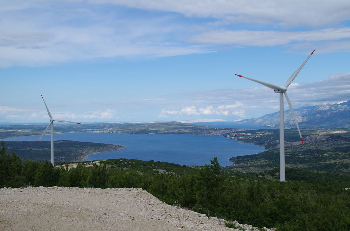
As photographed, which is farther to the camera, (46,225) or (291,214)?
(291,214)

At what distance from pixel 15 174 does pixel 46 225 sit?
599 inches

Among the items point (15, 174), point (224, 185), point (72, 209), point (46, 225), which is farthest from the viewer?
point (15, 174)

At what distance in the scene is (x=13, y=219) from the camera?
12453mm

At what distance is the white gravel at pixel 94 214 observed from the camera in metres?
12.5

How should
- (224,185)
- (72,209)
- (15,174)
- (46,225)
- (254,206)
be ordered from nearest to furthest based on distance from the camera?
1. (46,225)
2. (72,209)
3. (254,206)
4. (224,185)
5. (15,174)

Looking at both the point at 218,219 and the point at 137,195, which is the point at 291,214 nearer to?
the point at 218,219

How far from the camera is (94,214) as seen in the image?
1421 cm

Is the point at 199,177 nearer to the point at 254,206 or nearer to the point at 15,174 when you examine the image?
the point at 254,206

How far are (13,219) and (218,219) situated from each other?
939cm

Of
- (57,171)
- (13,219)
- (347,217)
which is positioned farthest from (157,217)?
(57,171)

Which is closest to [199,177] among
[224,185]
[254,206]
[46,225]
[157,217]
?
[224,185]

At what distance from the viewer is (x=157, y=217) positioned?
1502 centimetres

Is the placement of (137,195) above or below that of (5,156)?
below

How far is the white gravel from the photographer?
41.1 feet
